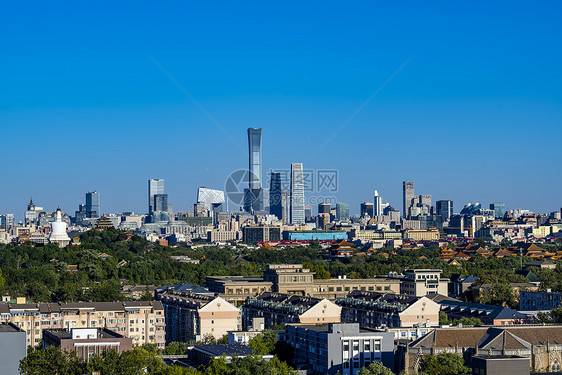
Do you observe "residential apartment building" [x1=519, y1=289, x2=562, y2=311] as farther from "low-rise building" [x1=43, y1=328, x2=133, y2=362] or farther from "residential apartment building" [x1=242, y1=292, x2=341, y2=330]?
"low-rise building" [x1=43, y1=328, x2=133, y2=362]

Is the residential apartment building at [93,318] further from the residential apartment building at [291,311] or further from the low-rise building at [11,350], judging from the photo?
the low-rise building at [11,350]

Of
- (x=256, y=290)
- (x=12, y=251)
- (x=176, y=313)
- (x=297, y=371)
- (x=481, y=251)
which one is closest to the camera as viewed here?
(x=297, y=371)

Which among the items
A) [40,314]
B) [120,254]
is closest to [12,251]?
[120,254]

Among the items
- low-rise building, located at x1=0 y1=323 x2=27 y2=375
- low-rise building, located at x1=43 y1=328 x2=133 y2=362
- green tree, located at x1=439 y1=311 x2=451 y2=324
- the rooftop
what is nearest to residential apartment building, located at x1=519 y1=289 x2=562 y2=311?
green tree, located at x1=439 y1=311 x2=451 y2=324

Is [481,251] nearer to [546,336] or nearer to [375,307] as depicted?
[375,307]

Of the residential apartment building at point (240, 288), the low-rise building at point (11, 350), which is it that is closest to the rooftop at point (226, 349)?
the low-rise building at point (11, 350)
